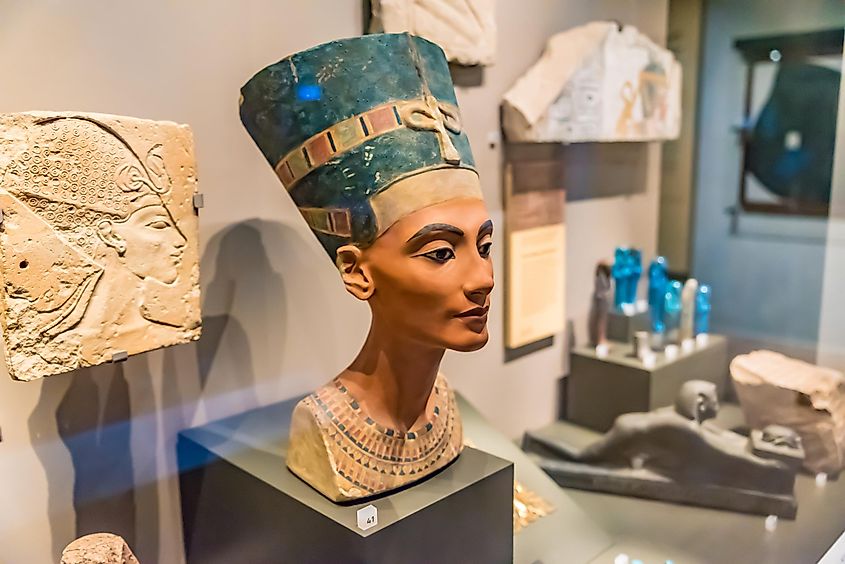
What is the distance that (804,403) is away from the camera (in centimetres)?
260

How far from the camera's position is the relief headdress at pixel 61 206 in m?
1.37

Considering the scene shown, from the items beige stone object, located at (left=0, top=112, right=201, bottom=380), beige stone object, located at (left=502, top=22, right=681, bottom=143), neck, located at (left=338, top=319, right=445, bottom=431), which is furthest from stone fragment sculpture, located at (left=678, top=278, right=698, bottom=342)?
beige stone object, located at (left=0, top=112, right=201, bottom=380)

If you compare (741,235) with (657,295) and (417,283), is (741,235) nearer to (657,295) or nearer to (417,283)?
(657,295)

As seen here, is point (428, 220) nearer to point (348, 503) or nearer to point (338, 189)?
point (338, 189)

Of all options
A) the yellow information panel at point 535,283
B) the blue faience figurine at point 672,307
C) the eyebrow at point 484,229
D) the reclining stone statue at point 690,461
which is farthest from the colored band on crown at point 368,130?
the blue faience figurine at point 672,307

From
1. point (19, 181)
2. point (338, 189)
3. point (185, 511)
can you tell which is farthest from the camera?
point (185, 511)

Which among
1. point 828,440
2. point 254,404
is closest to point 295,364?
point 254,404

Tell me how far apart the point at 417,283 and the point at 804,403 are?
174cm

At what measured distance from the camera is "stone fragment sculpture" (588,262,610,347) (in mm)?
3131

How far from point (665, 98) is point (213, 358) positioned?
2.20 meters

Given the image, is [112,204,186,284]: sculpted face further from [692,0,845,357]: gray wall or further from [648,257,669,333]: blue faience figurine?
[692,0,845,357]: gray wall

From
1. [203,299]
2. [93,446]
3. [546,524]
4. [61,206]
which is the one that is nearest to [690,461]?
[546,524]

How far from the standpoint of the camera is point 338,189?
1479 mm

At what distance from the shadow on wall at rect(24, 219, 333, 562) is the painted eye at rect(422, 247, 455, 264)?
71 centimetres
